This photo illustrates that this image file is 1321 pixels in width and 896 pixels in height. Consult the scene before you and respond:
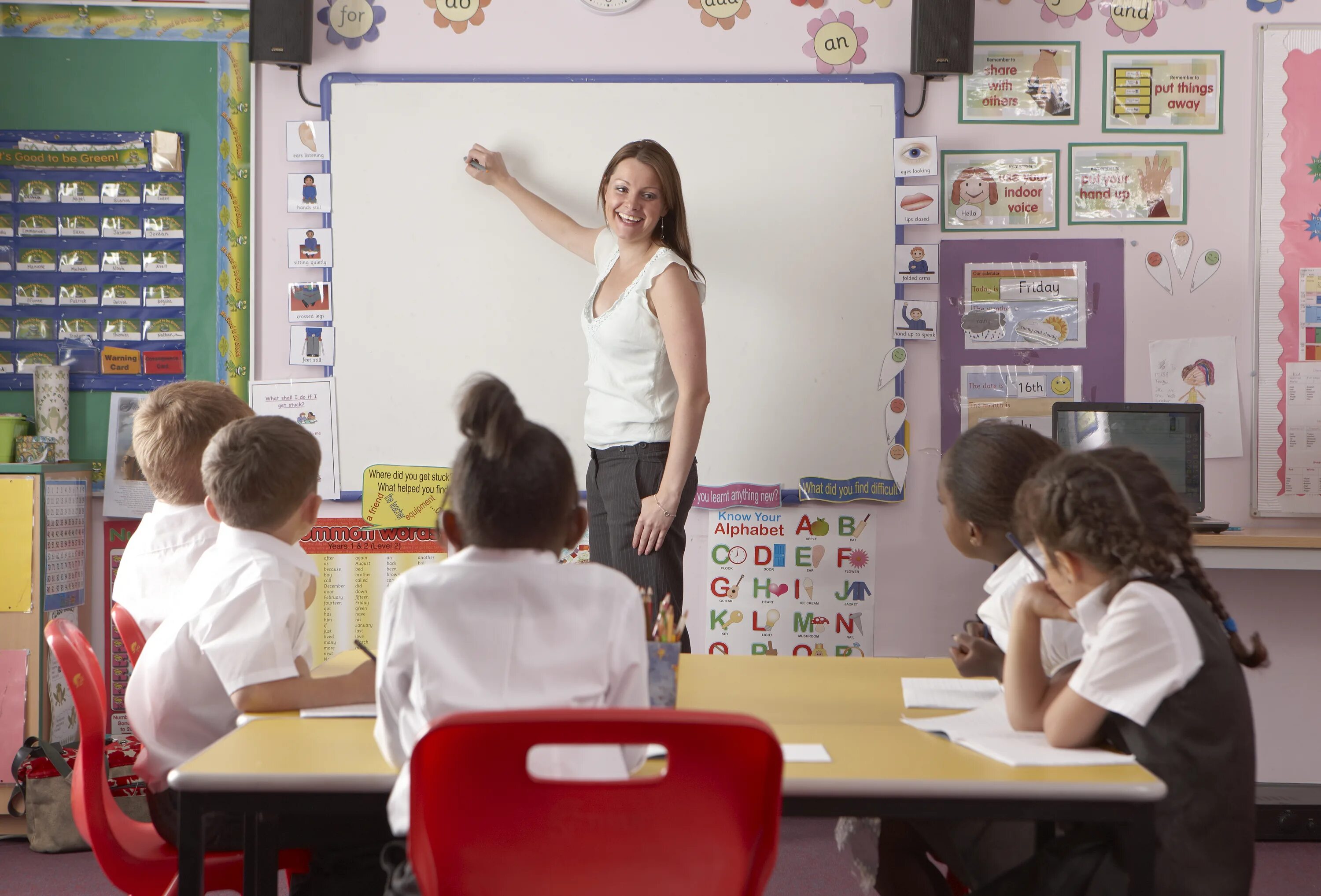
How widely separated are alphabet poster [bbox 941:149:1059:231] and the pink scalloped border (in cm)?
66

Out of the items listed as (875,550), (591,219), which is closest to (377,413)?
(591,219)

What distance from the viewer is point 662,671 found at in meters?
1.44

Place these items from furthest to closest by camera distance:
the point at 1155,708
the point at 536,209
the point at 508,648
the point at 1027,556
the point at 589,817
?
the point at 536,209 < the point at 1027,556 < the point at 1155,708 < the point at 508,648 < the point at 589,817

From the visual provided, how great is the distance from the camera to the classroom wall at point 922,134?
126 inches

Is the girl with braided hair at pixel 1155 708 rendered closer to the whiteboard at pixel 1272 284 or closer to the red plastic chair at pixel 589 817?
the red plastic chair at pixel 589 817

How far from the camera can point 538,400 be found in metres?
3.23

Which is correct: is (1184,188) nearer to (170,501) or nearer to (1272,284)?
(1272,284)

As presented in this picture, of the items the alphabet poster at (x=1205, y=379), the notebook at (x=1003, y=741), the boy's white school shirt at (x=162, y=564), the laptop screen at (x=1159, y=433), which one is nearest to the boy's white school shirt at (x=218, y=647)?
the boy's white school shirt at (x=162, y=564)

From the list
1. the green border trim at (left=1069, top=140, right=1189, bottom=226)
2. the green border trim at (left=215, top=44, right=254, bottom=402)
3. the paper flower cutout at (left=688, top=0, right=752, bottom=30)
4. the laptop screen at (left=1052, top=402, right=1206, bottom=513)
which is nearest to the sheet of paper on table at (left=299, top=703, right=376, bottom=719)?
the green border trim at (left=215, top=44, right=254, bottom=402)

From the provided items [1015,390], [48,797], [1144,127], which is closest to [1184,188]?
[1144,127]

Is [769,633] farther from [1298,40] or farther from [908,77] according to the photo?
[1298,40]

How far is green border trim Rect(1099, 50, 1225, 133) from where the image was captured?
320cm

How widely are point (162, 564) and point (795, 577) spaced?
1.81 meters

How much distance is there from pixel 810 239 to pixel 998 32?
0.82 m
